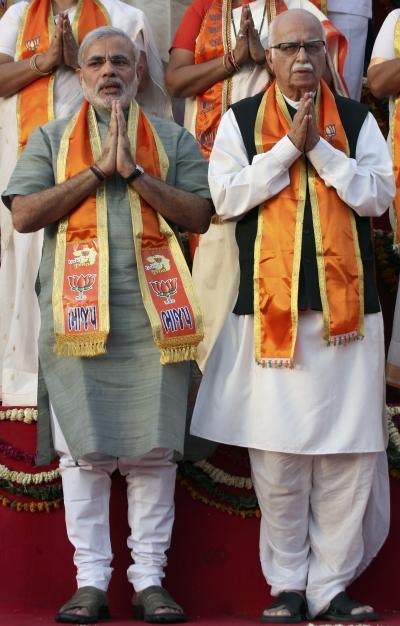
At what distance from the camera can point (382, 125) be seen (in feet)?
25.1

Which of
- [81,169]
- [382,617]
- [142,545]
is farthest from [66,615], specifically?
[81,169]

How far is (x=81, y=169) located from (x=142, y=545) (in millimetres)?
1378

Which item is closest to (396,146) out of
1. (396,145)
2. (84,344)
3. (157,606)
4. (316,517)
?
(396,145)

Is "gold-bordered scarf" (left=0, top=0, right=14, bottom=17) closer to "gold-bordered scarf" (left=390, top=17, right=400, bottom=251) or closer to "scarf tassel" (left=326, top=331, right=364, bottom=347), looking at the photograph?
"gold-bordered scarf" (left=390, top=17, right=400, bottom=251)

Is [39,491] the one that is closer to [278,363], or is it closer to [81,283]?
[81,283]

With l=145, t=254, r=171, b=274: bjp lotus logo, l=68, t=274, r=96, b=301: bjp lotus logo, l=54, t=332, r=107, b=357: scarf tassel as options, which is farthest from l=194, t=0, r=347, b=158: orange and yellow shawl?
l=54, t=332, r=107, b=357: scarf tassel

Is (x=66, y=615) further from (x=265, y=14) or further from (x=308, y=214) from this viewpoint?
(x=265, y=14)

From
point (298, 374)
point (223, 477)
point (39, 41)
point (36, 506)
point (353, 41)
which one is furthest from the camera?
point (353, 41)

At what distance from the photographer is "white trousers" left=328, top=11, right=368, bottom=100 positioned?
7.13 meters

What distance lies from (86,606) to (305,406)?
3.44 ft

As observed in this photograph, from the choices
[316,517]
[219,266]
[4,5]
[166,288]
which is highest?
[4,5]

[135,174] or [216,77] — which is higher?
[216,77]

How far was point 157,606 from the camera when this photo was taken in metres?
4.96

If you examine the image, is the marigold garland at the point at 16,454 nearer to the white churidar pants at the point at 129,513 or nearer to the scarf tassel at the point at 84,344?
the white churidar pants at the point at 129,513
